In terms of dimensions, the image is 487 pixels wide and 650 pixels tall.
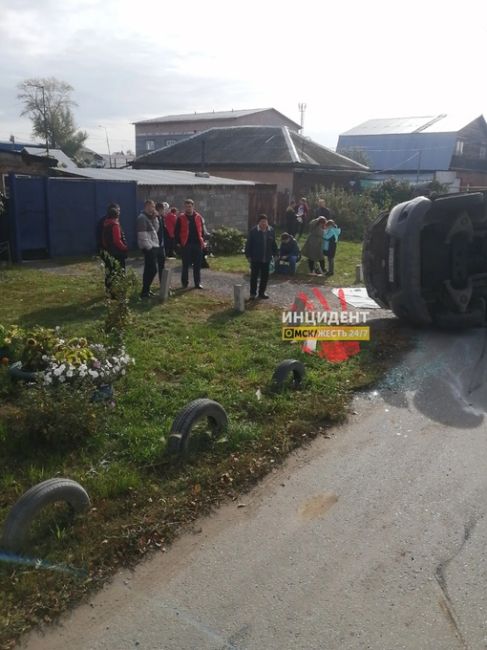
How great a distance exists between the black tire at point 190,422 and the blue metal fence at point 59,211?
35.7 ft

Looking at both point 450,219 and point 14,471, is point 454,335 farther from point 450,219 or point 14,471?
point 14,471

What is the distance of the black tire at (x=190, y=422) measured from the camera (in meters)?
4.95

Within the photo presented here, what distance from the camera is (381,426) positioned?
5.95m

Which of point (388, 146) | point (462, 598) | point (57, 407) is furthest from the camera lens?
point (388, 146)

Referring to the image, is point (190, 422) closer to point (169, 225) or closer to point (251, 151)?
point (169, 225)

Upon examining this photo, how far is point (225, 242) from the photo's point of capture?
17562 millimetres

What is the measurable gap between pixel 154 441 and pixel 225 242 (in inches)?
506

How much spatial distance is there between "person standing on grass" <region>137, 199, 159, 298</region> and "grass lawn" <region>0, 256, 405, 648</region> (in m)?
1.24

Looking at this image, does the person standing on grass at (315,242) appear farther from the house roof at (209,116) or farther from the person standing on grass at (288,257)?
the house roof at (209,116)

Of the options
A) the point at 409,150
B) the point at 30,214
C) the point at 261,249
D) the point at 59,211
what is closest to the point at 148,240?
the point at 261,249

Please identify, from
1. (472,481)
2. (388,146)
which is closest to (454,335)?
(472,481)

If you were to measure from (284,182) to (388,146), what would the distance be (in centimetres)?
1846

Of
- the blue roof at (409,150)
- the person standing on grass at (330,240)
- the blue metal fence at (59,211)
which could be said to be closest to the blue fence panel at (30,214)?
the blue metal fence at (59,211)

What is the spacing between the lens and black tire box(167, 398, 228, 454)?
495 centimetres
